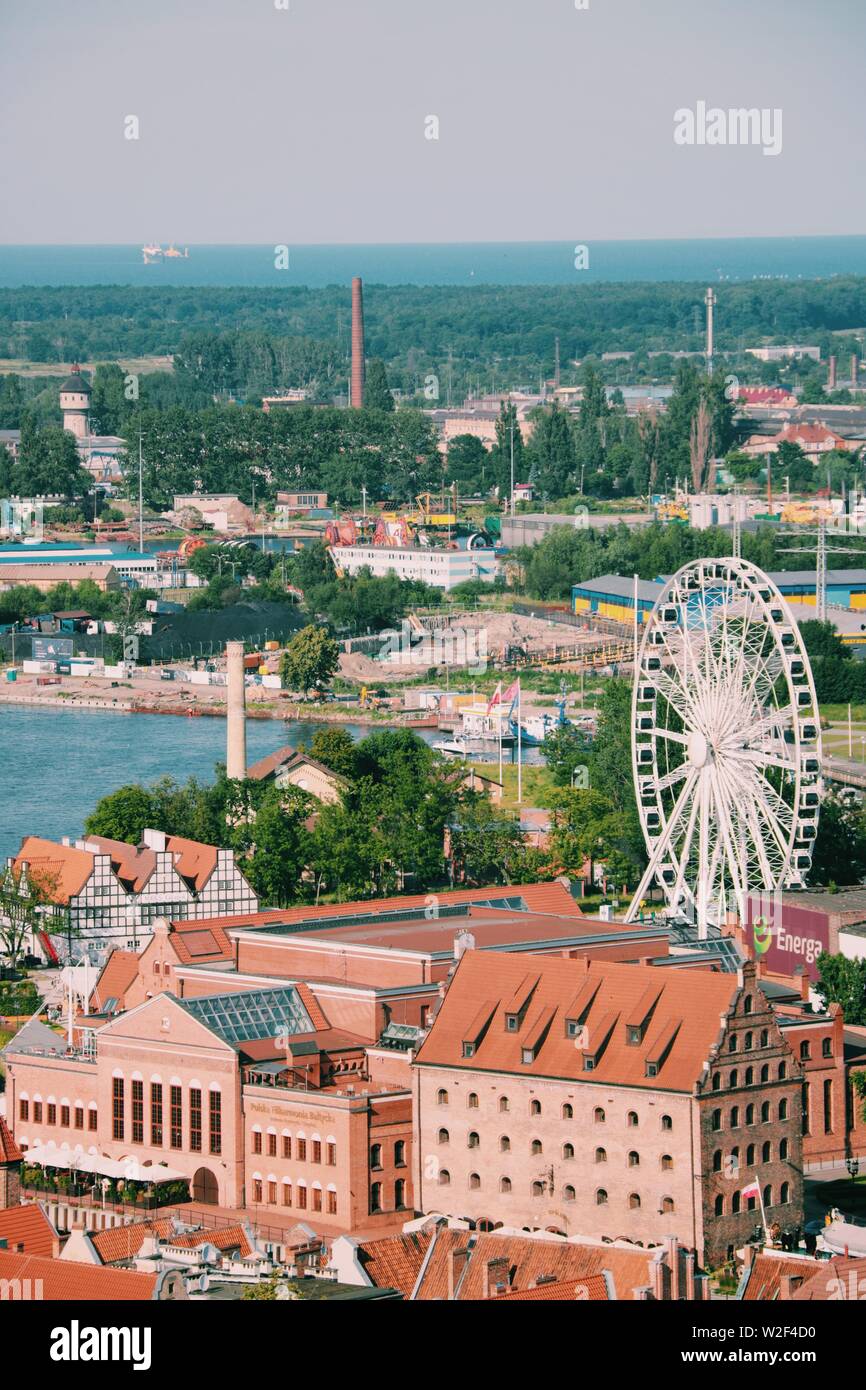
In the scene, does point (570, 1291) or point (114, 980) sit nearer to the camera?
point (570, 1291)

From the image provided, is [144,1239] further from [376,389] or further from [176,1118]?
[376,389]

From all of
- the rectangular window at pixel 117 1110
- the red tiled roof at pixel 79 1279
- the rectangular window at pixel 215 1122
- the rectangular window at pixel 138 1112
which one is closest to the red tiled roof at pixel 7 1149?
the rectangular window at pixel 117 1110

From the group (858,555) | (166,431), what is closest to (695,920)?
(858,555)

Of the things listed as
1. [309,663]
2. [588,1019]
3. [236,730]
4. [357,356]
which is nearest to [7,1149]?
[588,1019]

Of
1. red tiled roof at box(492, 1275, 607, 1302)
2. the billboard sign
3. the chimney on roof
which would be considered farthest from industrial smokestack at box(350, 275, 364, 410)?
red tiled roof at box(492, 1275, 607, 1302)

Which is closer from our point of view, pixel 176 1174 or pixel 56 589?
pixel 176 1174

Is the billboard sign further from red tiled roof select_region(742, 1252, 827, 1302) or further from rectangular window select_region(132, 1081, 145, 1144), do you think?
red tiled roof select_region(742, 1252, 827, 1302)
